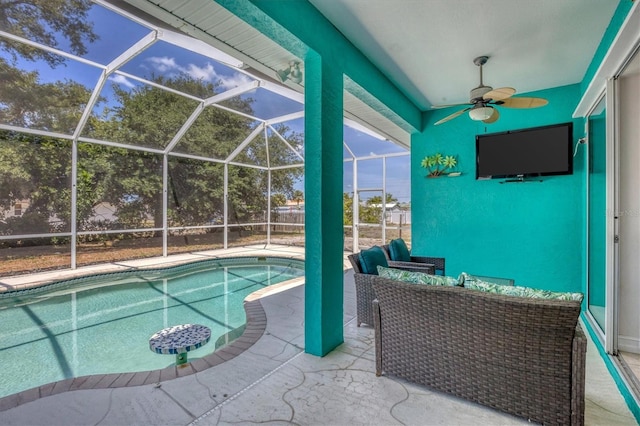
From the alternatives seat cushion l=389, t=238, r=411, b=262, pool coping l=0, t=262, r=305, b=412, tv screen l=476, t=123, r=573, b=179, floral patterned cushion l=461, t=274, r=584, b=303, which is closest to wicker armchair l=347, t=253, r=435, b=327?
seat cushion l=389, t=238, r=411, b=262

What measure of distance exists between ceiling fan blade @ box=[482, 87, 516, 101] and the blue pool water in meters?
3.78

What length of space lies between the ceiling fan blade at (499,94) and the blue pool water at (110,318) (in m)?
3.78

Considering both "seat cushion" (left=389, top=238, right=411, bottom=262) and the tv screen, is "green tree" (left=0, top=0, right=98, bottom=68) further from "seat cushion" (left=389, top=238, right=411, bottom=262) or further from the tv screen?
the tv screen

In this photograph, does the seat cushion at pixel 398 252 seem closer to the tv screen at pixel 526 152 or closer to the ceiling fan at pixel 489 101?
the tv screen at pixel 526 152

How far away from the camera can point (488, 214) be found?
4699 mm

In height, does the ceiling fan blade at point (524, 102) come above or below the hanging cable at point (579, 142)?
above

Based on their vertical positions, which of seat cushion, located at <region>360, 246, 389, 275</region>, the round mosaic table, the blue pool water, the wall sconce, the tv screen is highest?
the wall sconce

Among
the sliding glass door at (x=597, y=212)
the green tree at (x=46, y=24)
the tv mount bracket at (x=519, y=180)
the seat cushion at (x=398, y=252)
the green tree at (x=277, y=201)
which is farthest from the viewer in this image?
the green tree at (x=277, y=201)

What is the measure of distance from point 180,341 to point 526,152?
190 inches

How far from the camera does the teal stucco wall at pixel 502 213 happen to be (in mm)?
4168

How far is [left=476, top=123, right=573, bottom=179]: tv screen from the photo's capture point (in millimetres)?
3998

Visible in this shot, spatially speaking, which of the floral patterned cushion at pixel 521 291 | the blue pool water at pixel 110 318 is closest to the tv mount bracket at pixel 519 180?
the floral patterned cushion at pixel 521 291

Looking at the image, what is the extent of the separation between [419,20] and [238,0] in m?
1.65

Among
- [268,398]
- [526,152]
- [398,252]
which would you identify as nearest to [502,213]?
[526,152]
